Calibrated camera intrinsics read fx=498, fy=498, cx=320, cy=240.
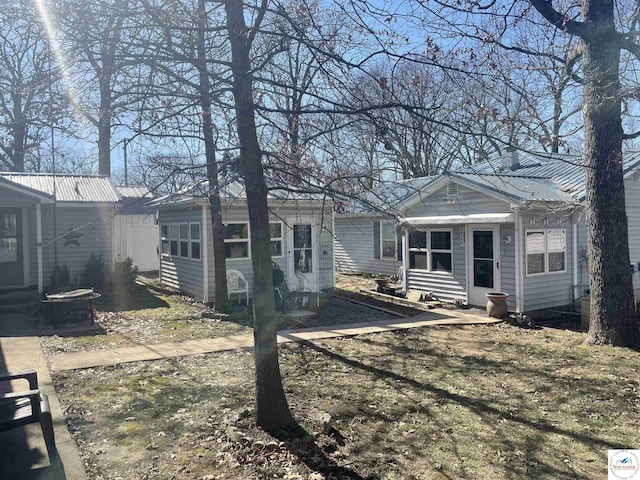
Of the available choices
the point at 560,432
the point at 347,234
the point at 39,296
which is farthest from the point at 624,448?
the point at 347,234

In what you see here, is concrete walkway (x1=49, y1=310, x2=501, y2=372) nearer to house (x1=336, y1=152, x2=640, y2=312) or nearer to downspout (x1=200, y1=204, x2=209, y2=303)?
house (x1=336, y1=152, x2=640, y2=312)

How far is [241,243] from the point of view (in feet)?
44.9

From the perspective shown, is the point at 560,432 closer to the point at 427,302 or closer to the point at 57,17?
the point at 57,17

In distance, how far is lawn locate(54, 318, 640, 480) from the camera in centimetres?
420

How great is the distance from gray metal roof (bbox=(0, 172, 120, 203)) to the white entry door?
587cm

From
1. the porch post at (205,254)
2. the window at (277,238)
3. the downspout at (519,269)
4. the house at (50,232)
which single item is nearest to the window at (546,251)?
the downspout at (519,269)

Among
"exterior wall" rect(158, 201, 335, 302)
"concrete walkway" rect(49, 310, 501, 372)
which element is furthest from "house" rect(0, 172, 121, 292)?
"concrete walkway" rect(49, 310, 501, 372)

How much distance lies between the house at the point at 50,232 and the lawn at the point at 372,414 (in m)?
9.08

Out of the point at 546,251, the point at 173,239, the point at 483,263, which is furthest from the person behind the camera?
the point at 173,239

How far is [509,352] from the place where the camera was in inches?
330

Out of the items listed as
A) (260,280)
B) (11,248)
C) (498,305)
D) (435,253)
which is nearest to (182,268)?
(11,248)

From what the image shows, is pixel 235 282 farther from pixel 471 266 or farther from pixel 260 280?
pixel 260 280

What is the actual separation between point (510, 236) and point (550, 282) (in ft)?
5.39

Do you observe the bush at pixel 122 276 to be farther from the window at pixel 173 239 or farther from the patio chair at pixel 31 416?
the patio chair at pixel 31 416
